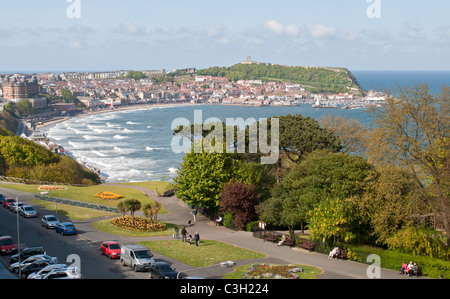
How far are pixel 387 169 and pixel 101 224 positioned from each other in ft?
57.7

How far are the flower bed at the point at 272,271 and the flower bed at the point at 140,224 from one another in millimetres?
9960

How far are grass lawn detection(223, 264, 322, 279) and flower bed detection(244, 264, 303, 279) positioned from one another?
225mm

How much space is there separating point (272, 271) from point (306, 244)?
569cm

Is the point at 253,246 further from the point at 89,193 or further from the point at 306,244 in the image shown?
the point at 89,193

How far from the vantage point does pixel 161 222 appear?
105ft

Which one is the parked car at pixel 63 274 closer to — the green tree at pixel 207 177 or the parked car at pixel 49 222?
the parked car at pixel 49 222

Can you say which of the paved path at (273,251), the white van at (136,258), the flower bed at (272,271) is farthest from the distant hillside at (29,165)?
the flower bed at (272,271)

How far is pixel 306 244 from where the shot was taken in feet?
84.0

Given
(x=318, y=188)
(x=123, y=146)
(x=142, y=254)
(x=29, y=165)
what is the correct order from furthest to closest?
(x=123, y=146)
(x=29, y=165)
(x=318, y=188)
(x=142, y=254)

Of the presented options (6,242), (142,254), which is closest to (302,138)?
(142,254)

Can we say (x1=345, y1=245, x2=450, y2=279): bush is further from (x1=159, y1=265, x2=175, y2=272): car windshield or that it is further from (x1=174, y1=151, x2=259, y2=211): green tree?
(x1=174, y1=151, x2=259, y2=211): green tree
